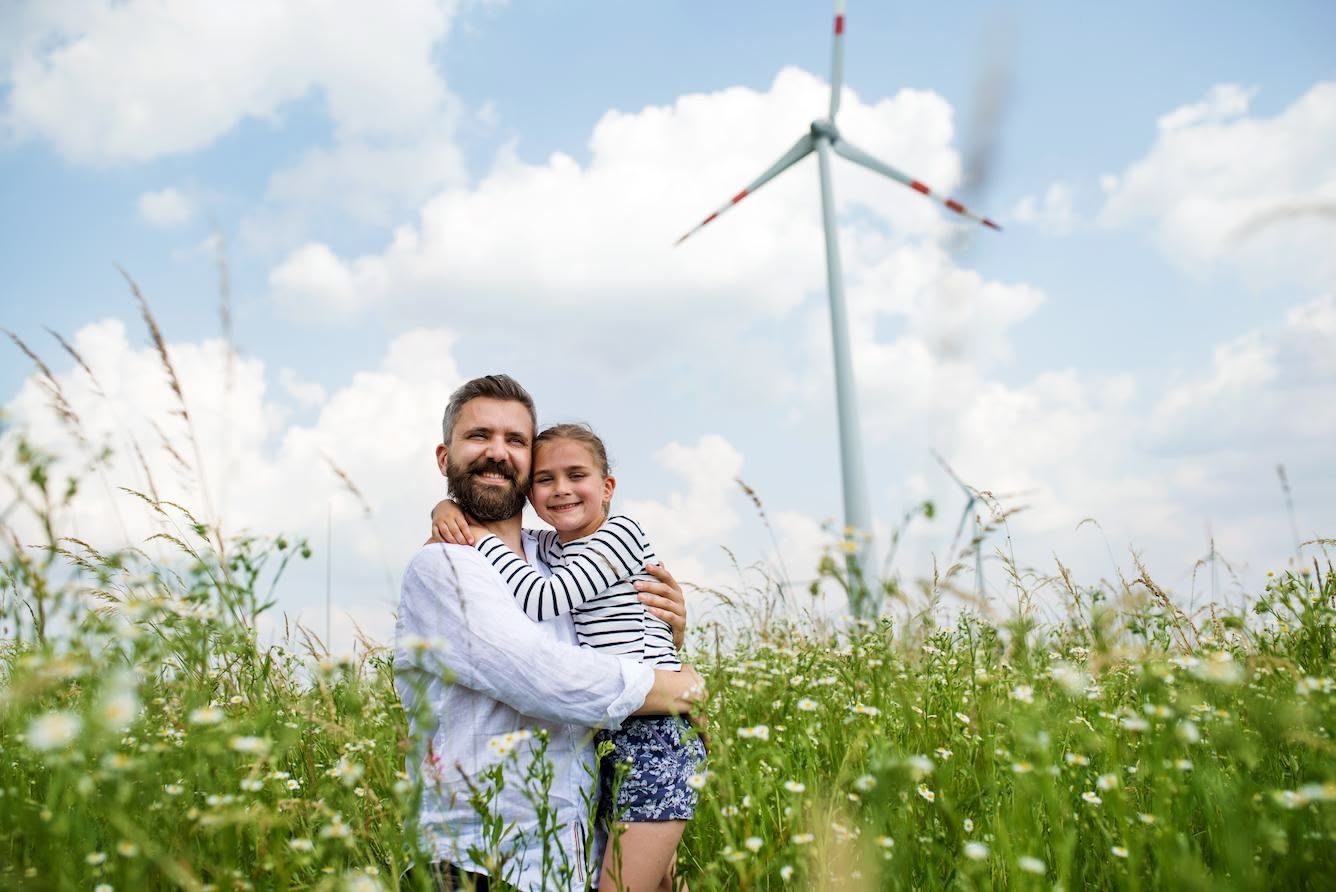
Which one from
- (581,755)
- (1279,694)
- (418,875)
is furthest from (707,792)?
(1279,694)

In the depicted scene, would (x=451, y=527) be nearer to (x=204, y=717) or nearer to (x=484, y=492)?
(x=484, y=492)

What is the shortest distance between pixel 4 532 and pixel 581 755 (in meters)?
2.04

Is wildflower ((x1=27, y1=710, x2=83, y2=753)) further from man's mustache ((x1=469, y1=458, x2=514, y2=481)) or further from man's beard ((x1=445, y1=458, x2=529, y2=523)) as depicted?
man's mustache ((x1=469, y1=458, x2=514, y2=481))

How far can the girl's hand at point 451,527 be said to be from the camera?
409cm

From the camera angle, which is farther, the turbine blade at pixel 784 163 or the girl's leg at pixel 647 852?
the turbine blade at pixel 784 163

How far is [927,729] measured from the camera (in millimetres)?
3920

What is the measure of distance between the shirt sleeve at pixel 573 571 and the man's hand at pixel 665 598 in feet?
0.34

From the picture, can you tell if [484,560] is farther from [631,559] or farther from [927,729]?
[927,729]

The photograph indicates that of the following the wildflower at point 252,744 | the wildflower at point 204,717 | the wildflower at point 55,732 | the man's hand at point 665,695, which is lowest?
the wildflower at point 252,744

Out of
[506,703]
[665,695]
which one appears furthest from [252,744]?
[665,695]

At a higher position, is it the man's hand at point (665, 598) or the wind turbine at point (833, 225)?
the wind turbine at point (833, 225)

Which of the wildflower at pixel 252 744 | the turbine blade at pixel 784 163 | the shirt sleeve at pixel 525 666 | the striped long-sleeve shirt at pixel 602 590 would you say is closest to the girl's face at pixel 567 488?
the striped long-sleeve shirt at pixel 602 590

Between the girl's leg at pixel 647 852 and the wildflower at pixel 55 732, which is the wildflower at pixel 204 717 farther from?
the girl's leg at pixel 647 852

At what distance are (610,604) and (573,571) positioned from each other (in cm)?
28
